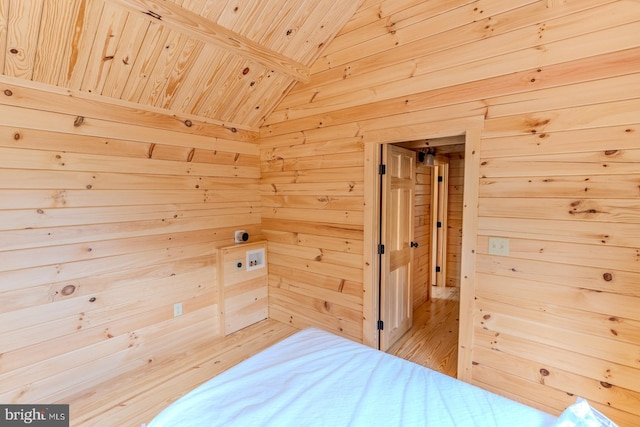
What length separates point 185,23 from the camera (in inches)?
76.9

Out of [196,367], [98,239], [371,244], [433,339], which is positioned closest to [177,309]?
[196,367]

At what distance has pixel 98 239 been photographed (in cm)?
224

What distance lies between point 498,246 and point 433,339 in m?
1.50

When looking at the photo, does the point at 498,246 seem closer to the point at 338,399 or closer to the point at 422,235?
the point at 338,399

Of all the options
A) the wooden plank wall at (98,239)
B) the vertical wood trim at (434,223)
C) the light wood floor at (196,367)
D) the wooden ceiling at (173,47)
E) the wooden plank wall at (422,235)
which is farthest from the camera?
the vertical wood trim at (434,223)

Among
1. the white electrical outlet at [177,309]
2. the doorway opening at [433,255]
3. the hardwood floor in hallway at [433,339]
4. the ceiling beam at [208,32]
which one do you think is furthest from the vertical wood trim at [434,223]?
the white electrical outlet at [177,309]

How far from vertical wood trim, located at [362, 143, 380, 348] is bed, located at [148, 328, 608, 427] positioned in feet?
2.80

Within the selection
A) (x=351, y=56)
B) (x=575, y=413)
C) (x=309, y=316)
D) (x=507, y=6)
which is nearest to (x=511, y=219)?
(x=575, y=413)

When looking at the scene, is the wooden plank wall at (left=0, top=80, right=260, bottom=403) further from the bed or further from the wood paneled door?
the wood paneled door

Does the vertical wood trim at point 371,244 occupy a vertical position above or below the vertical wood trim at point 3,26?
below

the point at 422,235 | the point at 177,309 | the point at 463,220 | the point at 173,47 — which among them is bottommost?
the point at 177,309

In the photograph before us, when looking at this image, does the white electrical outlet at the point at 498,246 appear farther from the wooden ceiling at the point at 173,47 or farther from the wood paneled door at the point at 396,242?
the wooden ceiling at the point at 173,47

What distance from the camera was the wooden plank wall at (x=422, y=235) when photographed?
3820mm

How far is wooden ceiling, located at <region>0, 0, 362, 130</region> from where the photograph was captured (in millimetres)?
1742
